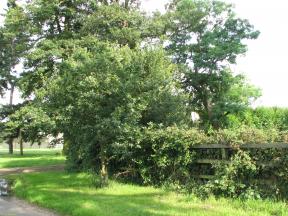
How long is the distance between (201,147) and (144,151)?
8.86 feet

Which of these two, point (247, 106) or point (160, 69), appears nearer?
point (160, 69)

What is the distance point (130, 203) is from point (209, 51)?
87.2 feet

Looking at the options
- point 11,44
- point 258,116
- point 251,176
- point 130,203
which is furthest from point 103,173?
point 11,44

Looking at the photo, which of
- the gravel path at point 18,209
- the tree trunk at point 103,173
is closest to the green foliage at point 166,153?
the tree trunk at point 103,173

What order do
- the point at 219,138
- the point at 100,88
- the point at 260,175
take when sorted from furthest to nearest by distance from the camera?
the point at 100,88 → the point at 219,138 → the point at 260,175

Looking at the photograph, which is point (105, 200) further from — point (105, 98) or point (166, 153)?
point (105, 98)

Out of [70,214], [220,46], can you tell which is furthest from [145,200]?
[220,46]

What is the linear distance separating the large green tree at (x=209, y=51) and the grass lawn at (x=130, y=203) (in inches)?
878

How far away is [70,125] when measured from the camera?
1518cm

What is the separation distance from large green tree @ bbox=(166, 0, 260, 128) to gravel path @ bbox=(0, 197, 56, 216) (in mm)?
23764

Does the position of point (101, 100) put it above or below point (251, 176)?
above

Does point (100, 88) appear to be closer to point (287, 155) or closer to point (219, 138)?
point (219, 138)

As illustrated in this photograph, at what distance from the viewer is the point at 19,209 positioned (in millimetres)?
12242

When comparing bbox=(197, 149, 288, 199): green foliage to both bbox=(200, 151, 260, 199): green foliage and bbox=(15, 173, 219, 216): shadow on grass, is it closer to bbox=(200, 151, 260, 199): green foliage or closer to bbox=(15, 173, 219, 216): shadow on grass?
bbox=(200, 151, 260, 199): green foliage
